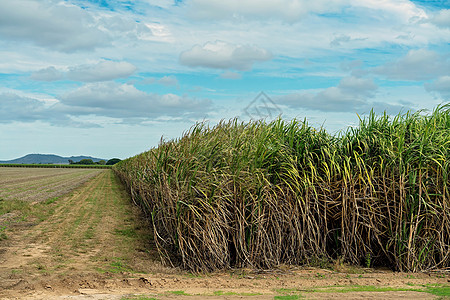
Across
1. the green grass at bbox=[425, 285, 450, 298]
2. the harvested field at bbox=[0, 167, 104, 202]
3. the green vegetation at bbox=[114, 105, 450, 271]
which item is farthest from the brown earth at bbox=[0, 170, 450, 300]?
the harvested field at bbox=[0, 167, 104, 202]

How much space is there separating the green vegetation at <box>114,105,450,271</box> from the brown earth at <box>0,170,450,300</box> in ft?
1.06

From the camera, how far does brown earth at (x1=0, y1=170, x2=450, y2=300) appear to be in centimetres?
554

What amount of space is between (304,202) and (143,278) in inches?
114

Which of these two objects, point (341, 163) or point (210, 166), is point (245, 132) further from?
point (341, 163)

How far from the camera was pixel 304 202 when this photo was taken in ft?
22.8

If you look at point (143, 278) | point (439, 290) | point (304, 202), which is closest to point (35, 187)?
point (143, 278)

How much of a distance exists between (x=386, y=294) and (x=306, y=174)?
7.65 feet

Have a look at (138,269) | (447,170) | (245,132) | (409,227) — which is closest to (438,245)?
(409,227)

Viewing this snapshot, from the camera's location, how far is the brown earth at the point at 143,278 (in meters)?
5.54

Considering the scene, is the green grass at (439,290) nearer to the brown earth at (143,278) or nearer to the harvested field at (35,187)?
the brown earth at (143,278)

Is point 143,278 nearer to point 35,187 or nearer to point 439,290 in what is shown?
point 439,290

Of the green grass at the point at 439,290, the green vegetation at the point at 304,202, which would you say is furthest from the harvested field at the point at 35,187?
the green grass at the point at 439,290

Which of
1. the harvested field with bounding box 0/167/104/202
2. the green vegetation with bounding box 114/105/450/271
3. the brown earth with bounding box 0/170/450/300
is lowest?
the brown earth with bounding box 0/170/450/300

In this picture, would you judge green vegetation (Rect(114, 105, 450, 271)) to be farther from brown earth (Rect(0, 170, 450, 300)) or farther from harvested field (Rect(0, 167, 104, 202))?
harvested field (Rect(0, 167, 104, 202))
